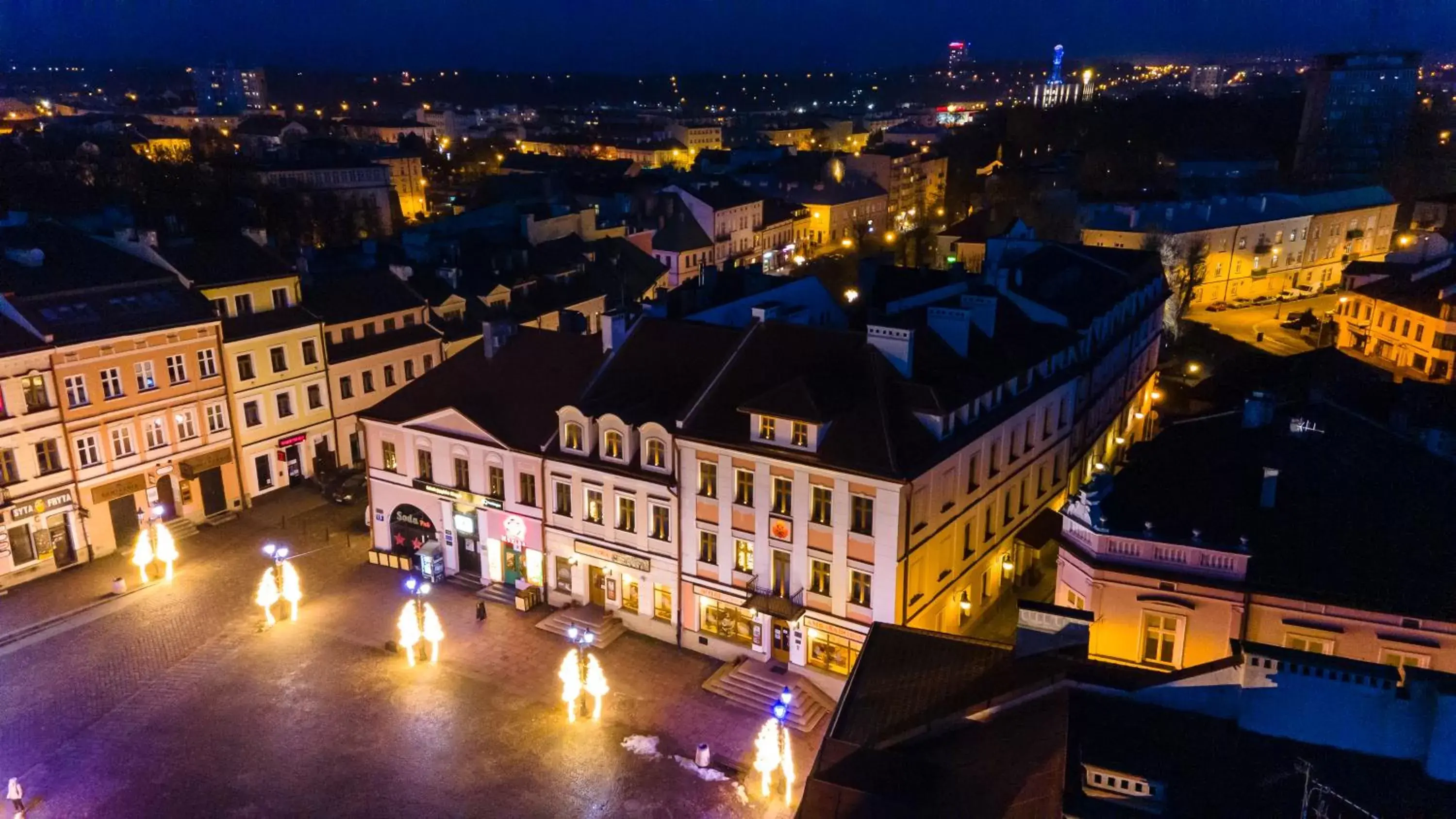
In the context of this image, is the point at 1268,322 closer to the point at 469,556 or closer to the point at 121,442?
the point at 469,556

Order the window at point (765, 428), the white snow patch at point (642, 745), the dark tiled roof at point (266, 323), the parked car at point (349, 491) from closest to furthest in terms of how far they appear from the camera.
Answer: the white snow patch at point (642, 745) < the window at point (765, 428) < the dark tiled roof at point (266, 323) < the parked car at point (349, 491)

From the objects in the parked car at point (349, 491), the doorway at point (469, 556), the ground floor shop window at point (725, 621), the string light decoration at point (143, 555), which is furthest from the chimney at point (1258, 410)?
the string light decoration at point (143, 555)

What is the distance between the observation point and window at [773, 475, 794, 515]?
1268 inches

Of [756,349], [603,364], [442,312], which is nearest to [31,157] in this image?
[442,312]

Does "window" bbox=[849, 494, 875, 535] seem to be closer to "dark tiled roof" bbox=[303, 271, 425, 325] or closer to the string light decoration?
the string light decoration

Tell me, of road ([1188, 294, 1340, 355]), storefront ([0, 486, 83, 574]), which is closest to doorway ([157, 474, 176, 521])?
storefront ([0, 486, 83, 574])

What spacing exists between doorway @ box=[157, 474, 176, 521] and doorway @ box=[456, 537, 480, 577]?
15.2 m

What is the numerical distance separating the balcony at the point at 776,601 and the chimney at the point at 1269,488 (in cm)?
1449

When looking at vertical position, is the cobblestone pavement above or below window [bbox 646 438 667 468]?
below

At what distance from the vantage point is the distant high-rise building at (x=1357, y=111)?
438ft

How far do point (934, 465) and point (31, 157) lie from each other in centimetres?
10797

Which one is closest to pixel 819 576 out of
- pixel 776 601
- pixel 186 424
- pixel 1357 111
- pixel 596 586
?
pixel 776 601

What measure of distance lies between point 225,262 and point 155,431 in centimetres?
916

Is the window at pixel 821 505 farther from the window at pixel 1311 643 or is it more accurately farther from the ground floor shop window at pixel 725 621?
the window at pixel 1311 643
